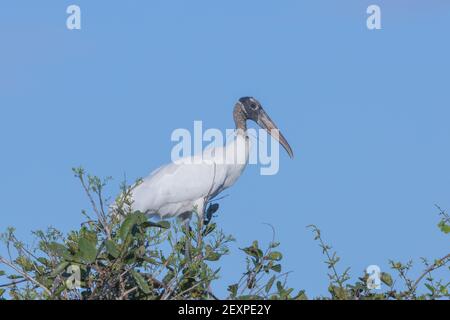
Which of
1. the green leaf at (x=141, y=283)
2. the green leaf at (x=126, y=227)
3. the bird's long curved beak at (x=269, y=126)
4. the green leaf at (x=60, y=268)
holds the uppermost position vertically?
the bird's long curved beak at (x=269, y=126)

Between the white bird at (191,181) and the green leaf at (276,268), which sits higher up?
the white bird at (191,181)

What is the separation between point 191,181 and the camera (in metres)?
11.4

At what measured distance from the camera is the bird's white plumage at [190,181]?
11141 millimetres

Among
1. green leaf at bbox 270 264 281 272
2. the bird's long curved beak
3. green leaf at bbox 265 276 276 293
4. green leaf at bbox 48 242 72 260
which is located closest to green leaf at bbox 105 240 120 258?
green leaf at bbox 48 242 72 260

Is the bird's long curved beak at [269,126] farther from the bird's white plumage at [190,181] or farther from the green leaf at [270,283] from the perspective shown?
the green leaf at [270,283]

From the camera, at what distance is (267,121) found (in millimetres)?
12820

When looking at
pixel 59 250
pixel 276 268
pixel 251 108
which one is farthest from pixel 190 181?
pixel 59 250

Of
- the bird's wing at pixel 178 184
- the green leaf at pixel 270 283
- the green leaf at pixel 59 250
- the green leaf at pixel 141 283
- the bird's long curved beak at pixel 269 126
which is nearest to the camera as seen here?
the green leaf at pixel 141 283

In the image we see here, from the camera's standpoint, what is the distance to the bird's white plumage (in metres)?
11.1

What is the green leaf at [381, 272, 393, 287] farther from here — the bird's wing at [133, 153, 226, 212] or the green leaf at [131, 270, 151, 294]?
the bird's wing at [133, 153, 226, 212]

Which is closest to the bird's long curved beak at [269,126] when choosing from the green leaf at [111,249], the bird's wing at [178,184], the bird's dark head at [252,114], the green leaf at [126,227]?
the bird's dark head at [252,114]
